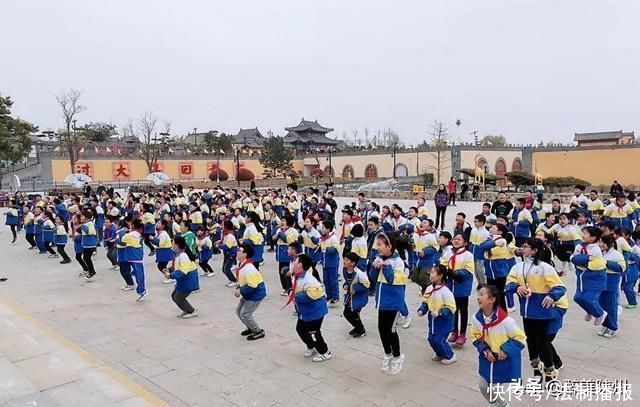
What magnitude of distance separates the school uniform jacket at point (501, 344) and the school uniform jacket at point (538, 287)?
942mm

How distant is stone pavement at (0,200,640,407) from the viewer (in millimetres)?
4828

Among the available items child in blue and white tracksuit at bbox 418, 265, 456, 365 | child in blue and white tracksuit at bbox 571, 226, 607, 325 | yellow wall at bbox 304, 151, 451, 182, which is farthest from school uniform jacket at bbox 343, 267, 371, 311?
yellow wall at bbox 304, 151, 451, 182

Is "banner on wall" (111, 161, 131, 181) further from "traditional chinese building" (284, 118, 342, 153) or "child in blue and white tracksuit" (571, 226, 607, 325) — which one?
"child in blue and white tracksuit" (571, 226, 607, 325)

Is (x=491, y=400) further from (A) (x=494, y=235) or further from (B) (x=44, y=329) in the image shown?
(B) (x=44, y=329)

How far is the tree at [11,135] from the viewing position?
32466 mm

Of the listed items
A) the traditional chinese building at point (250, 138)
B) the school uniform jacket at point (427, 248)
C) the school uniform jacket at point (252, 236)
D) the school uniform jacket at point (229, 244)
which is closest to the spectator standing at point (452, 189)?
the school uniform jacket at point (252, 236)

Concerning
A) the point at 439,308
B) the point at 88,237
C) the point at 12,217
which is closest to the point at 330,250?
the point at 439,308

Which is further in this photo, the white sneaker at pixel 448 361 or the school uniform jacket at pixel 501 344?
the white sneaker at pixel 448 361

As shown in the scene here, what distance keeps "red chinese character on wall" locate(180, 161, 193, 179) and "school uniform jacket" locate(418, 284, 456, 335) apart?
44.0 metres

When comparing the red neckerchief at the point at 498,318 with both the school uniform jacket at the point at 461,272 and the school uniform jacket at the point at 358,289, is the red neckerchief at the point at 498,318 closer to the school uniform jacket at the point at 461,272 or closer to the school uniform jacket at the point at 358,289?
the school uniform jacket at the point at 461,272

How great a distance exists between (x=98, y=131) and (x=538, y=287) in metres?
59.4

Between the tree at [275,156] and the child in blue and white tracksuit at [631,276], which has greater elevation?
the tree at [275,156]

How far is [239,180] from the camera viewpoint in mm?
40469

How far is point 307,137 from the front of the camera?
59656mm
